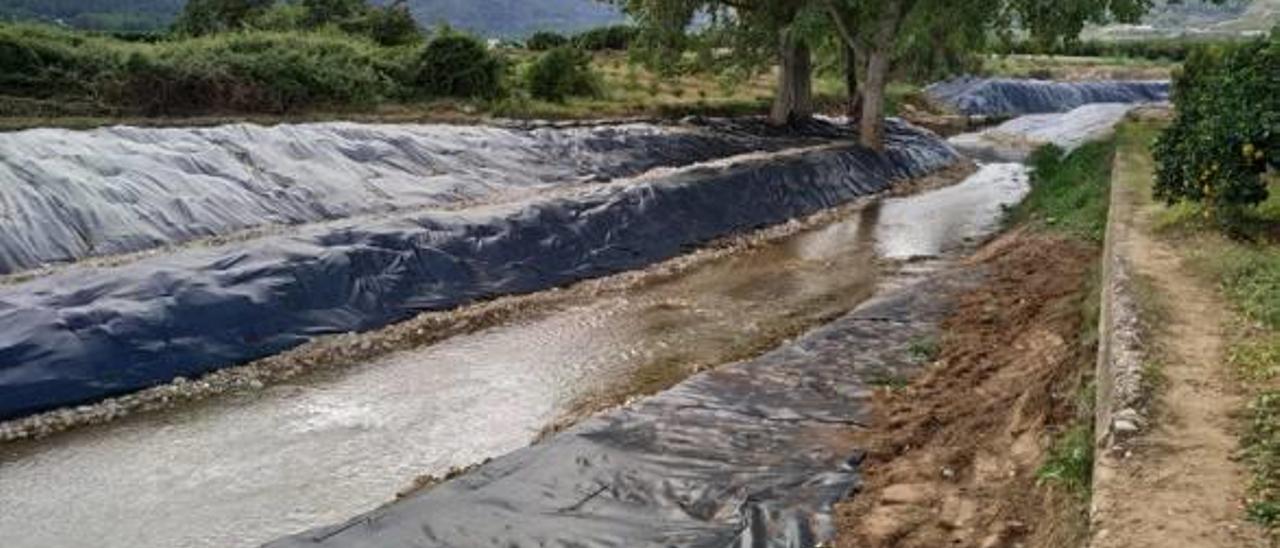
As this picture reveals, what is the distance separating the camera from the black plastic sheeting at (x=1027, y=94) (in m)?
44.6

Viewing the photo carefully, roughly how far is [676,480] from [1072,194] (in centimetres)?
1272

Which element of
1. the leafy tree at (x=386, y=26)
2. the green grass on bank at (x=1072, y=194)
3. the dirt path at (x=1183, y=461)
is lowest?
the green grass on bank at (x=1072, y=194)

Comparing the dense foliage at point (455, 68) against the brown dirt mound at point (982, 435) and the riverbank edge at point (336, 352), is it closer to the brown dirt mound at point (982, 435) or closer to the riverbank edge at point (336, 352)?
the riverbank edge at point (336, 352)

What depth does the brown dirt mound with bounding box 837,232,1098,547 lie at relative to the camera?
19.2 ft

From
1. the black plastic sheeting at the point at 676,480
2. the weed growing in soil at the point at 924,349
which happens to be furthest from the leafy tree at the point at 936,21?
the black plastic sheeting at the point at 676,480

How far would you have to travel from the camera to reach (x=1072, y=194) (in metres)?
17.3

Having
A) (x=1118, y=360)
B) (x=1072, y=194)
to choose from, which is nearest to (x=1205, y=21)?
(x=1072, y=194)

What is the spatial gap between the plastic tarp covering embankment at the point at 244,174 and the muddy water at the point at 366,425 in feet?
13.9

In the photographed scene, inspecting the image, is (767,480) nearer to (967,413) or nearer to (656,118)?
(967,413)

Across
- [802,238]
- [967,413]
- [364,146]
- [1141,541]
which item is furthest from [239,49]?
[1141,541]

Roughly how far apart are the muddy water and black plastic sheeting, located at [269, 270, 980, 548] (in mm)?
1617

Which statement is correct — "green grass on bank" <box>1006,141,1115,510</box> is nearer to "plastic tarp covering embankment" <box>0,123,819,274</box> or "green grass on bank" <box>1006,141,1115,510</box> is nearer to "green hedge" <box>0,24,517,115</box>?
"plastic tarp covering embankment" <box>0,123,819,274</box>

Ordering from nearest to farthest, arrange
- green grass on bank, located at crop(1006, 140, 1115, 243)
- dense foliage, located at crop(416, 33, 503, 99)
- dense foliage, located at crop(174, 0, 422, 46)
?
green grass on bank, located at crop(1006, 140, 1115, 243) < dense foliage, located at crop(416, 33, 503, 99) < dense foliage, located at crop(174, 0, 422, 46)

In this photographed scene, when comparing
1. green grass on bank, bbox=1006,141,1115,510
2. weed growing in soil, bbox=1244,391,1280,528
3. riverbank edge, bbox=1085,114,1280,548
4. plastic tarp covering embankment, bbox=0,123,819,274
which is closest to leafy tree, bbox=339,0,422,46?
plastic tarp covering embankment, bbox=0,123,819,274
